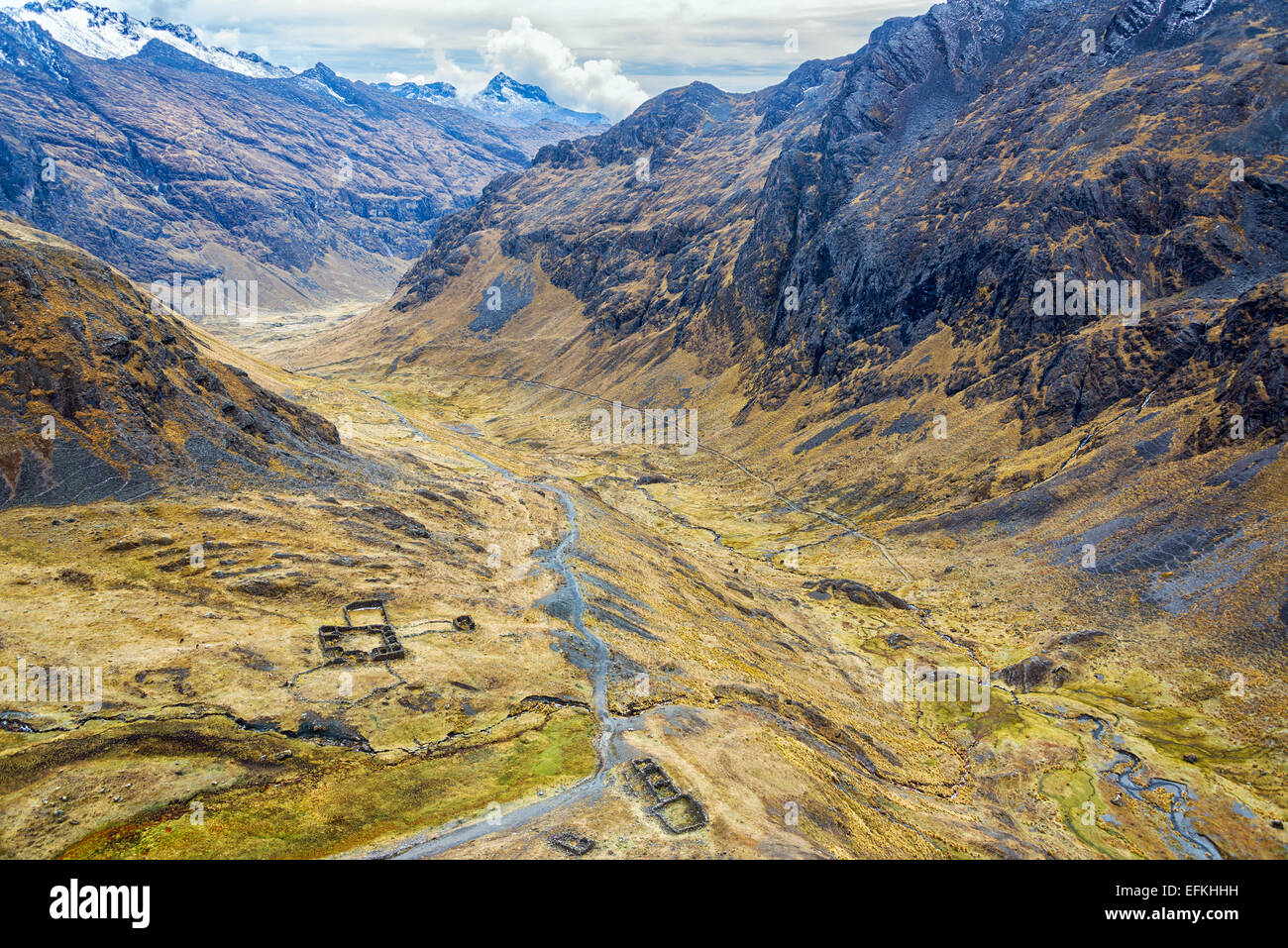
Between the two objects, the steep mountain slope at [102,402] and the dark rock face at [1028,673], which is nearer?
the steep mountain slope at [102,402]

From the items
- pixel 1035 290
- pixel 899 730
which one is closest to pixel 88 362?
pixel 899 730

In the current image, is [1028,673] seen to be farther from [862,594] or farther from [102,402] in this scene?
[102,402]

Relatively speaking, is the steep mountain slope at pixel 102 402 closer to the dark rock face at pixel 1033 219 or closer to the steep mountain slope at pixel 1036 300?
the steep mountain slope at pixel 1036 300

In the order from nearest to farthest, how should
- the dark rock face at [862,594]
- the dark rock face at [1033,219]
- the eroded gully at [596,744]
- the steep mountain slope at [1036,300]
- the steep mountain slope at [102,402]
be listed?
the eroded gully at [596,744]
the steep mountain slope at [102,402]
the steep mountain slope at [1036,300]
the dark rock face at [862,594]
the dark rock face at [1033,219]

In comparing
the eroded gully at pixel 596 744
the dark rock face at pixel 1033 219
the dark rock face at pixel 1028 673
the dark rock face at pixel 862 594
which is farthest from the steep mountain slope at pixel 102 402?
the dark rock face at pixel 1033 219

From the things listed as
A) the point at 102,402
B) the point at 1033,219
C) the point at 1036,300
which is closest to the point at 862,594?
the point at 1036,300

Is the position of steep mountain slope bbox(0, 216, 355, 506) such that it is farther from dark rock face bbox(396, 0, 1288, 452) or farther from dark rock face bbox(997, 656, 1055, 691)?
dark rock face bbox(396, 0, 1288, 452)
